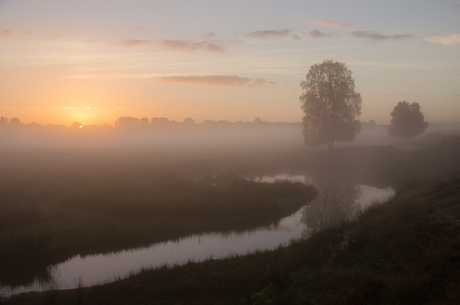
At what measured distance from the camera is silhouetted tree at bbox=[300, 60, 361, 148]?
52.2 metres

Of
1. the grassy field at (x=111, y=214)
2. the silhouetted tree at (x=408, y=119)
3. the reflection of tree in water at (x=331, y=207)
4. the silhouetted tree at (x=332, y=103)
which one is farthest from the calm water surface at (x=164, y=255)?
the silhouetted tree at (x=408, y=119)

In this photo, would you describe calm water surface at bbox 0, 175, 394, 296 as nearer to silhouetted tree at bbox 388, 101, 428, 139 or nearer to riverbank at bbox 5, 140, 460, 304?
riverbank at bbox 5, 140, 460, 304

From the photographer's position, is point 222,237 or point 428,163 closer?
point 222,237

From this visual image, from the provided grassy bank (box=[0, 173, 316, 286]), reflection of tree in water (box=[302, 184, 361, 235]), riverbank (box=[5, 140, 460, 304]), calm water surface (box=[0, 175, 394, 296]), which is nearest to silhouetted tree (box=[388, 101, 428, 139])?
reflection of tree in water (box=[302, 184, 361, 235])

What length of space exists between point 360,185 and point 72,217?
92.7 ft

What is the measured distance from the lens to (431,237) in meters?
12.0

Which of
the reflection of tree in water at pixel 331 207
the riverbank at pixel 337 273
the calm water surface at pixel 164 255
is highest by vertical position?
the riverbank at pixel 337 273

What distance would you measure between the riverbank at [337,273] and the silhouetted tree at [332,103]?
36895 mm

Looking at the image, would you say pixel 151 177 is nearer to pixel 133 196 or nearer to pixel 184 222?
pixel 133 196

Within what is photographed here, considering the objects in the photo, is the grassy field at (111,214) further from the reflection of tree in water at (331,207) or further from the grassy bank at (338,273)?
the grassy bank at (338,273)

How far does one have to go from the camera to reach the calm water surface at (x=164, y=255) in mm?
14727

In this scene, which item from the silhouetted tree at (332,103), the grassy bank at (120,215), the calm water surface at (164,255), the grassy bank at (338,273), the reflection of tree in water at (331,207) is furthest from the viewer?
the silhouetted tree at (332,103)

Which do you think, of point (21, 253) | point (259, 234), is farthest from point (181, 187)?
point (21, 253)

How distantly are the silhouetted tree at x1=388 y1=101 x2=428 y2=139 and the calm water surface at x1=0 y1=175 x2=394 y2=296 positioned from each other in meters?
65.7
